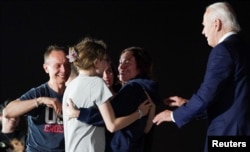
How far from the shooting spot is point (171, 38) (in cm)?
420

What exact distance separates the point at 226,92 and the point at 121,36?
7.50 feet

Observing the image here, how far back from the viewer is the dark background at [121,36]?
4.18m

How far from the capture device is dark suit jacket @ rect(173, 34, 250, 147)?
1.95 m

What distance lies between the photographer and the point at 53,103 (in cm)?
229

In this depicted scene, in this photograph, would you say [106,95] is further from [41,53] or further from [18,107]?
[41,53]

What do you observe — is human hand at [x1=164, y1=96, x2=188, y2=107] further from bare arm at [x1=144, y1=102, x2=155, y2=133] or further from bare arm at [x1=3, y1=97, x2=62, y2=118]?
bare arm at [x1=3, y1=97, x2=62, y2=118]

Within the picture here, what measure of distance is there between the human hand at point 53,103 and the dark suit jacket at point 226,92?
25.0 inches

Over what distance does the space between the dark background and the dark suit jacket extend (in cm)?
214

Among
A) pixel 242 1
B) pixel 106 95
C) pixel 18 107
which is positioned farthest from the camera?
pixel 242 1

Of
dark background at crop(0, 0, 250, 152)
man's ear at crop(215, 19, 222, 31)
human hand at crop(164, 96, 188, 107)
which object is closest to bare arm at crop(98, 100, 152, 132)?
human hand at crop(164, 96, 188, 107)

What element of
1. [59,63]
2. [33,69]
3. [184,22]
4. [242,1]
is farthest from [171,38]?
[59,63]

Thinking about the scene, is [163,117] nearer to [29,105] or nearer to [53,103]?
[53,103]

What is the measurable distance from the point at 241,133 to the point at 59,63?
3.42ft

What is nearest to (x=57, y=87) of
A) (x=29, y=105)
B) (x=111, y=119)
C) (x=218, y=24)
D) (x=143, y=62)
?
(x=29, y=105)
